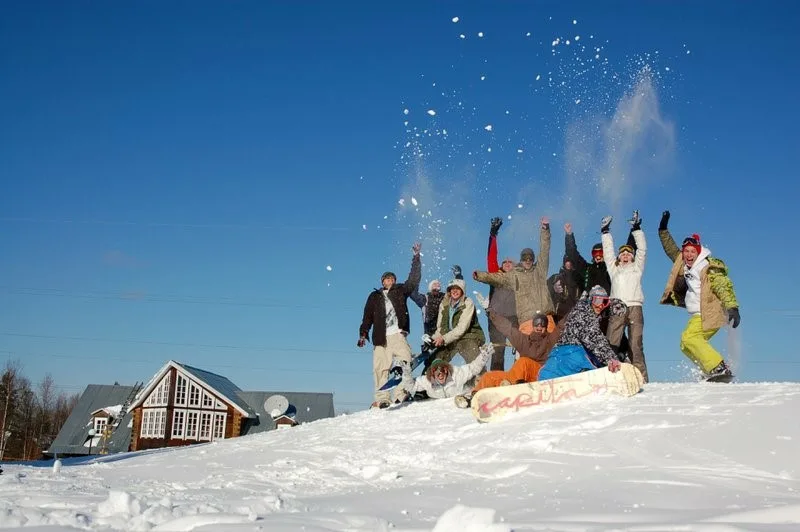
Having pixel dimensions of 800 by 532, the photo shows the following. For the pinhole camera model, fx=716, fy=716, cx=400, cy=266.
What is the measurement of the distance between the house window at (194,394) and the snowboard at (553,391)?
36020 millimetres

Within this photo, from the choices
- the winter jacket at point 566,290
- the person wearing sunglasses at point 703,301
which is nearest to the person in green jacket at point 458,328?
the winter jacket at point 566,290

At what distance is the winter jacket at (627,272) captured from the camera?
1095 cm

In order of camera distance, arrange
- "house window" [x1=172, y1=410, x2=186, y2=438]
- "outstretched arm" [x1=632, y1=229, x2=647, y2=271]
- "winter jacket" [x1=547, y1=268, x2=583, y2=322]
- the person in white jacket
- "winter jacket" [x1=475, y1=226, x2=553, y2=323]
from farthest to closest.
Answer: "house window" [x1=172, y1=410, x2=186, y2=438], "winter jacket" [x1=547, y1=268, x2=583, y2=322], "winter jacket" [x1=475, y1=226, x2=553, y2=323], "outstretched arm" [x1=632, y1=229, x2=647, y2=271], the person in white jacket

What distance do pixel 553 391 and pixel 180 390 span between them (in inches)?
1451

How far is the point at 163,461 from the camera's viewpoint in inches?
344

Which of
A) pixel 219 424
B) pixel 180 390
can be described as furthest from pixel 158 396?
pixel 219 424

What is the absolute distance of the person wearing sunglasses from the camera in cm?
1005

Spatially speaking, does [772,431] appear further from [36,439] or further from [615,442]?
[36,439]

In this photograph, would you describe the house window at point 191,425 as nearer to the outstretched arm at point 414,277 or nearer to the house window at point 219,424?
the house window at point 219,424

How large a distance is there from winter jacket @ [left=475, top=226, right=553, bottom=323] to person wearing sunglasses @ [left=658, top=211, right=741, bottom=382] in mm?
2031

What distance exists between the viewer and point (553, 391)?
915cm

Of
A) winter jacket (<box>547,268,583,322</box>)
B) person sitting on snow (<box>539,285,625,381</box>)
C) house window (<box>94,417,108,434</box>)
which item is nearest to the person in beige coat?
winter jacket (<box>547,268,583,322</box>)

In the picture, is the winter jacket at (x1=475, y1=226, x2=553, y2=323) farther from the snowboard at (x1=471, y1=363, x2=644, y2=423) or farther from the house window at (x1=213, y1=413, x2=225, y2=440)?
the house window at (x1=213, y1=413, x2=225, y2=440)

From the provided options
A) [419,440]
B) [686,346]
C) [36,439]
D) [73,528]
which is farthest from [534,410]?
[36,439]
